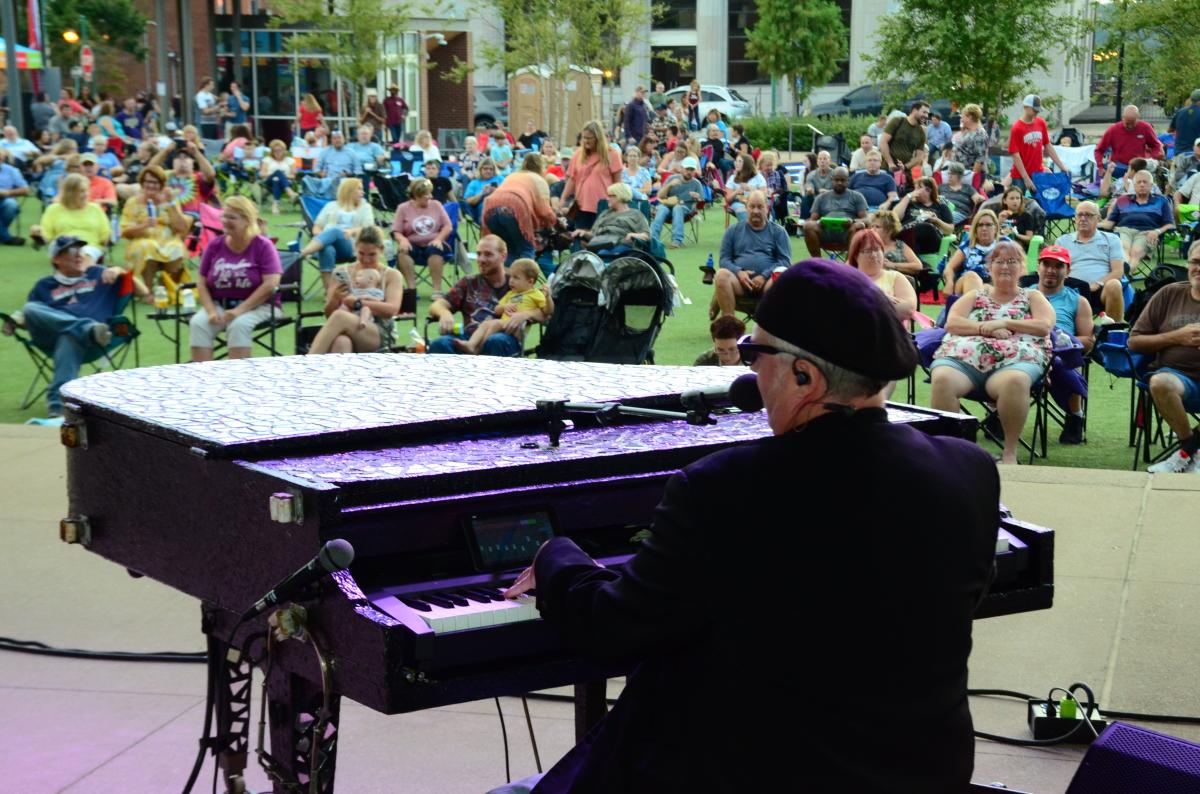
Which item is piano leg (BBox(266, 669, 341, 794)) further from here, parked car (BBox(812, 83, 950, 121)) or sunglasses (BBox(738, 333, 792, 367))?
parked car (BBox(812, 83, 950, 121))

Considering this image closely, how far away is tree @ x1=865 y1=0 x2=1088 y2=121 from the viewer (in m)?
25.7

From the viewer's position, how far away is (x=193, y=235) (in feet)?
52.4

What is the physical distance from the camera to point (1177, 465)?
320 inches

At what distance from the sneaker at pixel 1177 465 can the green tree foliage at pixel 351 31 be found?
29005 millimetres

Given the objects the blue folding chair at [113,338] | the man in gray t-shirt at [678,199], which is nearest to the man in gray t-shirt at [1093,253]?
the blue folding chair at [113,338]

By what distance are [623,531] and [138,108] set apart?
111 feet

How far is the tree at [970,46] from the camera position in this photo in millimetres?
25703

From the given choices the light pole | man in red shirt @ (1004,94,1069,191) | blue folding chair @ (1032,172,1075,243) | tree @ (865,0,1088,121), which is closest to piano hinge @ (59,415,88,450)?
man in red shirt @ (1004,94,1069,191)

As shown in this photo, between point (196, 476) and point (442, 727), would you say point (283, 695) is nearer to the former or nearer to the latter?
point (196, 476)

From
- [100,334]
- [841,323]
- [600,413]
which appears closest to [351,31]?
[100,334]

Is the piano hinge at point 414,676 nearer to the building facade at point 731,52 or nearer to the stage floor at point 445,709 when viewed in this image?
the stage floor at point 445,709

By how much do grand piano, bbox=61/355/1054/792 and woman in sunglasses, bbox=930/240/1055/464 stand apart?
183 inches

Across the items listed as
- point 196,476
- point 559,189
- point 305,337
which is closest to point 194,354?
point 305,337

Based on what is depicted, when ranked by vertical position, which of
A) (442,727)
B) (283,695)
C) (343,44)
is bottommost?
(442,727)
